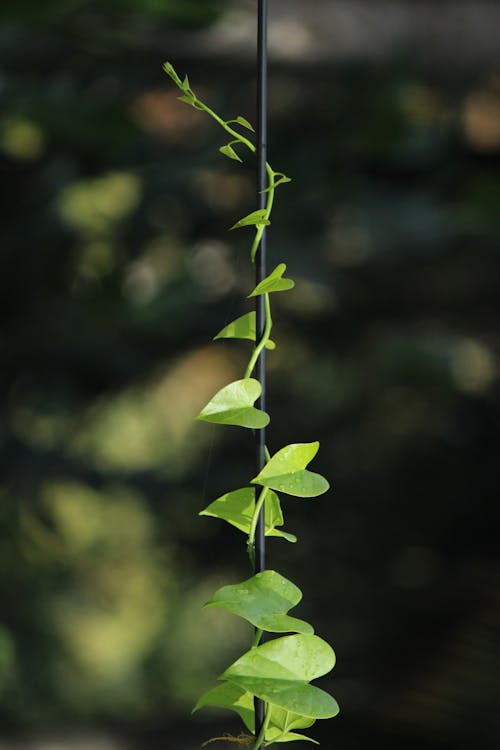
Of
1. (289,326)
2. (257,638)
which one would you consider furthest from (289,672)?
(289,326)

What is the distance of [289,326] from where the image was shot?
0.88 m

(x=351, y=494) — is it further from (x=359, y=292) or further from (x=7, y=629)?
(x=7, y=629)

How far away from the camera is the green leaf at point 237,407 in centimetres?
11

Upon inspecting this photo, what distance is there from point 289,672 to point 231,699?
0.02 meters

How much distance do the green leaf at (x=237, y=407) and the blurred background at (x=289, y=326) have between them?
49 cm

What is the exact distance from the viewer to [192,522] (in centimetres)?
98

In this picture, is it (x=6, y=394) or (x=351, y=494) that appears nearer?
(x=6, y=394)

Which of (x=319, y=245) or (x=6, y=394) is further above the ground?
(x=319, y=245)

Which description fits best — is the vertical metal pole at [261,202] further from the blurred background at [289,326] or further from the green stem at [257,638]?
the blurred background at [289,326]

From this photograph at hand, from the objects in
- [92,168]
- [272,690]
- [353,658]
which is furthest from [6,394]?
[272,690]

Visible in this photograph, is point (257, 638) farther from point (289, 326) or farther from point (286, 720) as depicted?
point (289, 326)

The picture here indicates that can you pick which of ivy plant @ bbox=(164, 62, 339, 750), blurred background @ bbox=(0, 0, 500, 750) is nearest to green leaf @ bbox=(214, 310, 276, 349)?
ivy plant @ bbox=(164, 62, 339, 750)

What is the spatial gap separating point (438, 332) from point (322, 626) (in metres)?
0.35

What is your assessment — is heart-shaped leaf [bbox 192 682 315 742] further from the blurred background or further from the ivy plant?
the blurred background
